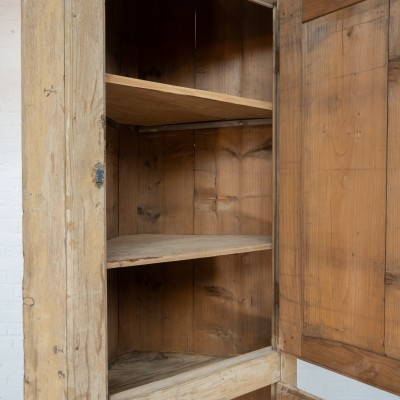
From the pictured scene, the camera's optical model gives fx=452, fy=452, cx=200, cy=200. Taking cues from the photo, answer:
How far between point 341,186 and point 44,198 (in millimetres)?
750

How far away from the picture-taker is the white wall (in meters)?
2.93

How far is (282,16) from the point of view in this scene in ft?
4.45

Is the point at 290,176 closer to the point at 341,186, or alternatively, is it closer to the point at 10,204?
the point at 341,186

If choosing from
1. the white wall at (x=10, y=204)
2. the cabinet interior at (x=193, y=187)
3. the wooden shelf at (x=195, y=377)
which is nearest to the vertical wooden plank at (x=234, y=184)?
the cabinet interior at (x=193, y=187)

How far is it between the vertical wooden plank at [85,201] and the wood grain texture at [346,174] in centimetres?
59

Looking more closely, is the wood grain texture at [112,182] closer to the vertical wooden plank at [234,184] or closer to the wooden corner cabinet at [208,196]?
the wooden corner cabinet at [208,196]

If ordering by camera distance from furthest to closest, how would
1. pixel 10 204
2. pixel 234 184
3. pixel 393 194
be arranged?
1. pixel 10 204
2. pixel 234 184
3. pixel 393 194

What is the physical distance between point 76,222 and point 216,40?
104cm

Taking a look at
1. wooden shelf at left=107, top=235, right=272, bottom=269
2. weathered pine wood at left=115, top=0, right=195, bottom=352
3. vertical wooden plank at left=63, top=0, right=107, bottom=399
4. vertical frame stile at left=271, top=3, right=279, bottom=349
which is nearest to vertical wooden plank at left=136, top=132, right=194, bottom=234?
weathered pine wood at left=115, top=0, right=195, bottom=352

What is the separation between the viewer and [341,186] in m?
1.21

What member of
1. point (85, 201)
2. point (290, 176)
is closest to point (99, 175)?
point (85, 201)

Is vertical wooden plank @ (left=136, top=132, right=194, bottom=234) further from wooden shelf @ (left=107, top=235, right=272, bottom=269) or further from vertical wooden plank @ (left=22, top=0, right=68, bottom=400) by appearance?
vertical wooden plank @ (left=22, top=0, right=68, bottom=400)

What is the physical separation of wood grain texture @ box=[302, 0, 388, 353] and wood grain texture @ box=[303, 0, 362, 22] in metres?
0.02

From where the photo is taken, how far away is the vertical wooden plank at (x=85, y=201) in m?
0.98
